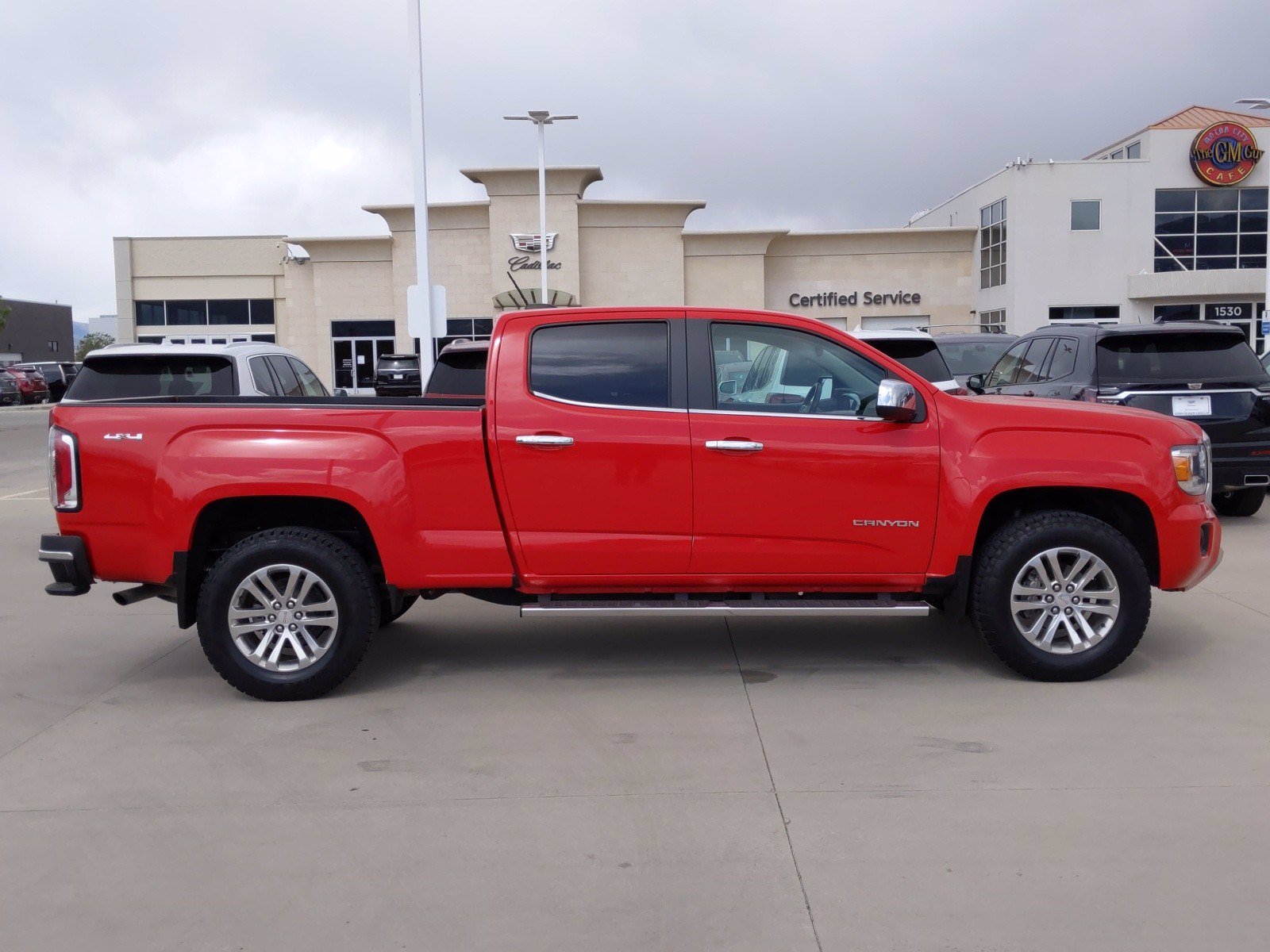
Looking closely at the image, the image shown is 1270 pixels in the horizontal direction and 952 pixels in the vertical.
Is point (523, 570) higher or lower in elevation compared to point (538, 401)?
lower

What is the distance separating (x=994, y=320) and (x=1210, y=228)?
7638 millimetres

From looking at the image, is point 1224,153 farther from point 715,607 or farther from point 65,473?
point 65,473

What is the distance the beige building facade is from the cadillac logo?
0.04 m

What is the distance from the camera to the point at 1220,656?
6.54m

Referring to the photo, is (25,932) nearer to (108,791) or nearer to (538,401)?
(108,791)

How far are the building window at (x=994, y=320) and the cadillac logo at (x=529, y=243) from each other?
15.2 m

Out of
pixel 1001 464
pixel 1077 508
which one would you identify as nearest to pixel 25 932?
pixel 1001 464

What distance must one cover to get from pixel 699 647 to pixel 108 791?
131 inches

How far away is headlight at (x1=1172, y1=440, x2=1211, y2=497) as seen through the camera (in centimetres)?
599

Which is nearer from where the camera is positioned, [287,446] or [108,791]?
[108,791]

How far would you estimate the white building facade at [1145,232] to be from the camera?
39.5m

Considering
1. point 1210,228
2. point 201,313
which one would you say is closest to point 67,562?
point 1210,228

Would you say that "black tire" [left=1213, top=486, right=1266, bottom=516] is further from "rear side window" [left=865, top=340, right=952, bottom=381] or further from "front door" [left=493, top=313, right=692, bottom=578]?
"front door" [left=493, top=313, right=692, bottom=578]

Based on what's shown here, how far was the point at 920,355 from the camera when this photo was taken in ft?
36.9
